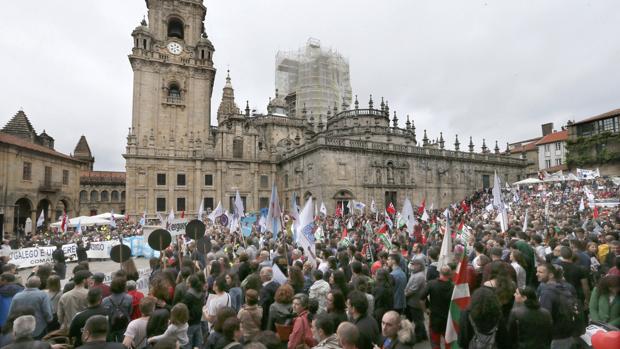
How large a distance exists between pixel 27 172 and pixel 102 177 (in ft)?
77.7

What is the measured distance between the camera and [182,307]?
172 inches

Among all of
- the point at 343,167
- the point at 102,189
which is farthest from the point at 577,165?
the point at 102,189

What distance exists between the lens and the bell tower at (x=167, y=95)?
38.0 metres

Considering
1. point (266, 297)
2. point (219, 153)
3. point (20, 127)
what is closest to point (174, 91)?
point (219, 153)

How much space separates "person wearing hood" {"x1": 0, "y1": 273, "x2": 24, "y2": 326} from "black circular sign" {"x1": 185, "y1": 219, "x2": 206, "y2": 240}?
129 inches

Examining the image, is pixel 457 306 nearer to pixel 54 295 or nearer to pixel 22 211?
pixel 54 295

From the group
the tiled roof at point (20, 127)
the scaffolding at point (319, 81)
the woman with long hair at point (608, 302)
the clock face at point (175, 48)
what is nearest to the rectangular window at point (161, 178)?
the tiled roof at point (20, 127)

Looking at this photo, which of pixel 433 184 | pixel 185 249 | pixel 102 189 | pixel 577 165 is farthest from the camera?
pixel 102 189

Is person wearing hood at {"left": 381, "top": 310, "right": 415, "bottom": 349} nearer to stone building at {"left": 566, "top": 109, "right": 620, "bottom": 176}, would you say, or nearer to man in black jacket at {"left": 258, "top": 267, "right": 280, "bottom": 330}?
man in black jacket at {"left": 258, "top": 267, "right": 280, "bottom": 330}

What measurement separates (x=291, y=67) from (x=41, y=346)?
57913 mm

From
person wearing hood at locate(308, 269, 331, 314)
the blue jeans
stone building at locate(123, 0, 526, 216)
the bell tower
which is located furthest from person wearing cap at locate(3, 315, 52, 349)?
the bell tower

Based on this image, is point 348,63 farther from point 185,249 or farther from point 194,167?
point 185,249

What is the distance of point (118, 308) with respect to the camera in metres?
5.11

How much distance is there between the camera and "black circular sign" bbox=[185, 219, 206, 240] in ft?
27.6
